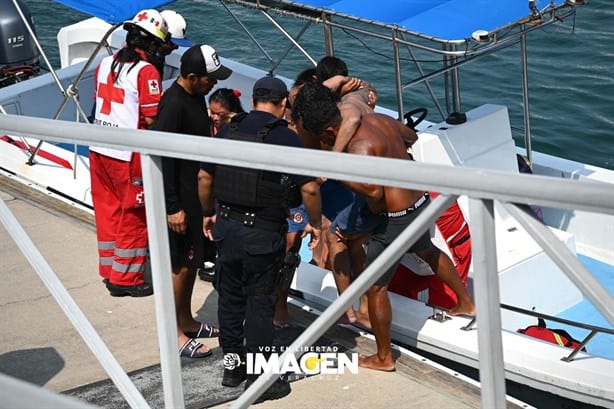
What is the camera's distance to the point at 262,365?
14.0 feet

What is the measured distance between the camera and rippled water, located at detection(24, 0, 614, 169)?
11.2 meters

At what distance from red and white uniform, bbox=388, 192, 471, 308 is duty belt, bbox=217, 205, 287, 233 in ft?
4.47

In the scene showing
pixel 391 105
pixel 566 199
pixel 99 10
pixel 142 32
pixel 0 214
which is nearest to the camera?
pixel 566 199

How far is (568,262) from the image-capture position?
1983 mm

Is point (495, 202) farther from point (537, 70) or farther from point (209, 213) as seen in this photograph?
point (537, 70)

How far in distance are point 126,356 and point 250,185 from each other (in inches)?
44.4

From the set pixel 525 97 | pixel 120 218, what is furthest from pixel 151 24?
pixel 525 97

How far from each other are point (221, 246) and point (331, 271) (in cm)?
129

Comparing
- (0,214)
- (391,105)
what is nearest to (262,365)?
(0,214)

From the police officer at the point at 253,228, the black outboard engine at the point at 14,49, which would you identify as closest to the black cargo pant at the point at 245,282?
the police officer at the point at 253,228

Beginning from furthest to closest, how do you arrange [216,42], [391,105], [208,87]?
[216,42], [391,105], [208,87]

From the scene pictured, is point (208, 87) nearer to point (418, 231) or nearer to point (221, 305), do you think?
point (221, 305)

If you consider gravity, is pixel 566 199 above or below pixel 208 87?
below

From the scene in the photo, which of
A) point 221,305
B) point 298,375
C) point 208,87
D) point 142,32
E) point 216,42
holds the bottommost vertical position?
point 298,375
